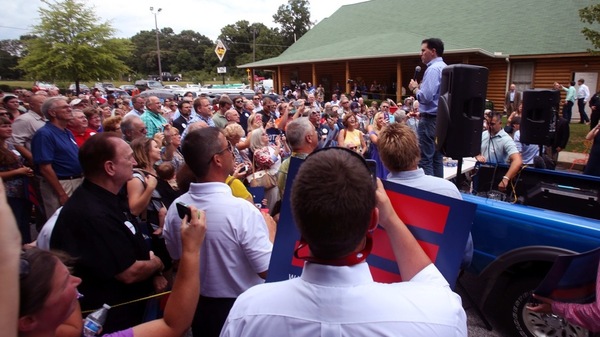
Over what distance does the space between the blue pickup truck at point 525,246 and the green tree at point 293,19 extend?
80.6m

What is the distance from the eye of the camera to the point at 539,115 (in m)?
4.77

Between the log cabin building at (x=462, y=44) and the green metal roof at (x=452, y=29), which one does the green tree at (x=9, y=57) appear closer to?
the log cabin building at (x=462, y=44)

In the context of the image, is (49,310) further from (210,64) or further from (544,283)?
(210,64)

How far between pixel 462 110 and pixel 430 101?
156 centimetres

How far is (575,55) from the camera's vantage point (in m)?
16.0

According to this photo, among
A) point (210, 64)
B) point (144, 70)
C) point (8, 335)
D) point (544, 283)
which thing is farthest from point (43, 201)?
point (144, 70)

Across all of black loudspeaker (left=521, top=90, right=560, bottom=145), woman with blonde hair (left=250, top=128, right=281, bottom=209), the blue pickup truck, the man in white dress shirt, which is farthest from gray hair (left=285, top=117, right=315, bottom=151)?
black loudspeaker (left=521, top=90, right=560, bottom=145)

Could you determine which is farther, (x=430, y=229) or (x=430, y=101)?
(x=430, y=101)

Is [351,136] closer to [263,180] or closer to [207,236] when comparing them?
[263,180]

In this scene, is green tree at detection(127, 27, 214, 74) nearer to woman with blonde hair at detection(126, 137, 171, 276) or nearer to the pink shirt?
woman with blonde hair at detection(126, 137, 171, 276)

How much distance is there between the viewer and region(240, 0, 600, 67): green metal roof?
17788 mm

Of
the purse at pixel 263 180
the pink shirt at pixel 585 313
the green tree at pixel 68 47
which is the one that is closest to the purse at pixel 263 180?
the purse at pixel 263 180

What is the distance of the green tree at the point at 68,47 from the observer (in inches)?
955

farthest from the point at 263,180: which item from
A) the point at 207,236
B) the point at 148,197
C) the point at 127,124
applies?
the point at 207,236
